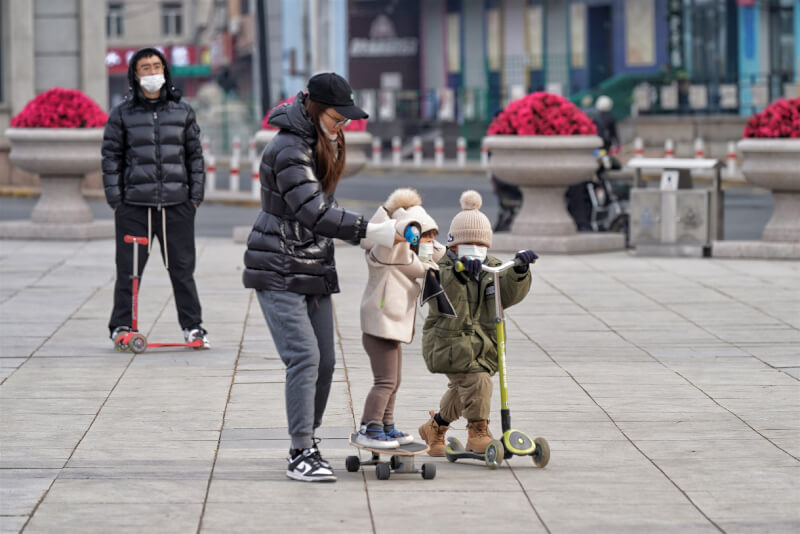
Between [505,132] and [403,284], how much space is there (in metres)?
9.97

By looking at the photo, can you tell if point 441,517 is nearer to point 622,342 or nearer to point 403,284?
point 403,284

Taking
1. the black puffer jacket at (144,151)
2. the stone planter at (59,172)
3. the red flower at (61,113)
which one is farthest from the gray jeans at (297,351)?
the red flower at (61,113)

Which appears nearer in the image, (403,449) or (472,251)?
(403,449)

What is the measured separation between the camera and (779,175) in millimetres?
15078

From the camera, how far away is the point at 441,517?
5816 millimetres

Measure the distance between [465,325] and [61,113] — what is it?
11504mm

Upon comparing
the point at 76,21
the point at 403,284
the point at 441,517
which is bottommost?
the point at 441,517

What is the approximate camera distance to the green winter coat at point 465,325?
6.73m

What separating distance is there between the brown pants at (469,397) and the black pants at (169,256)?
11.3 feet

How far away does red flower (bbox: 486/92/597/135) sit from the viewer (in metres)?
16.1

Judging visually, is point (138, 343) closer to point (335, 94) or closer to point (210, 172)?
point (335, 94)

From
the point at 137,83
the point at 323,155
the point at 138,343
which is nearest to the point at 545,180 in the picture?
the point at 137,83

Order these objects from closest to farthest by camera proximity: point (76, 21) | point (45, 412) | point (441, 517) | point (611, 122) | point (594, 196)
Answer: point (441, 517) → point (45, 412) → point (594, 196) → point (611, 122) → point (76, 21)

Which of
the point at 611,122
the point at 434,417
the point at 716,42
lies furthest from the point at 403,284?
the point at 716,42
